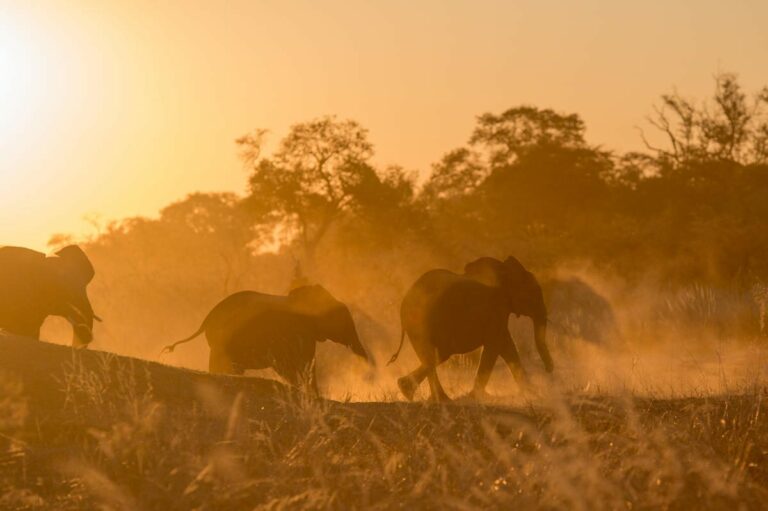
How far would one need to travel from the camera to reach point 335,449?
7.83 metres

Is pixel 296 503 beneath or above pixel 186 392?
beneath

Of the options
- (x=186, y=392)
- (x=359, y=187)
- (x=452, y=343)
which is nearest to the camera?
(x=186, y=392)

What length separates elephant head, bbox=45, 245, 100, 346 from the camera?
13.3 m

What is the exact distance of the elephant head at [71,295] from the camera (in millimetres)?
13281

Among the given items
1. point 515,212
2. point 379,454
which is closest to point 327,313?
point 379,454

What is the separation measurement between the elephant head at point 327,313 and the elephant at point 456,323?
114 cm

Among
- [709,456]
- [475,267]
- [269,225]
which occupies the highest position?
[269,225]

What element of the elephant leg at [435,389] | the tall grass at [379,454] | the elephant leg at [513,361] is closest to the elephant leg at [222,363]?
the elephant leg at [435,389]

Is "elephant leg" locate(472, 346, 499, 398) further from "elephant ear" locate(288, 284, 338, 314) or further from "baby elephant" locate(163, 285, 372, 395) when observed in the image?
"elephant ear" locate(288, 284, 338, 314)

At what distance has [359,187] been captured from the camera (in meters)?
39.2

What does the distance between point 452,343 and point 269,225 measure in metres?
27.8

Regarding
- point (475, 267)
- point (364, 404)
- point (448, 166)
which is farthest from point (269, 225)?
point (364, 404)

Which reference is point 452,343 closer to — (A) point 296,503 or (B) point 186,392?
(B) point 186,392

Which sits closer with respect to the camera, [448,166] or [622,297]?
[622,297]
